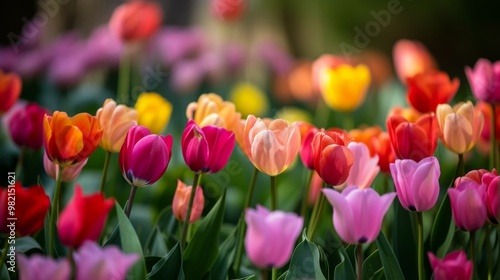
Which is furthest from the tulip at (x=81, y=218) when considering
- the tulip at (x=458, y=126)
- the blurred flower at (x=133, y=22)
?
the blurred flower at (x=133, y=22)

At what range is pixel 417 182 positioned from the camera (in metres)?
0.78

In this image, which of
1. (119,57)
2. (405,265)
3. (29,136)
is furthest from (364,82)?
(119,57)

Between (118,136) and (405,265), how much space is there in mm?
398

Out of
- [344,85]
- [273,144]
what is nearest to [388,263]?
[273,144]

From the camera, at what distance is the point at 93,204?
64cm

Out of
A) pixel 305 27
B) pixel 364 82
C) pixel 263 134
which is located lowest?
pixel 305 27

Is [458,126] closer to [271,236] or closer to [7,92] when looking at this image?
[271,236]

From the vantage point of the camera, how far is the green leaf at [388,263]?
78cm

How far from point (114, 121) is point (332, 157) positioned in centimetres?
28

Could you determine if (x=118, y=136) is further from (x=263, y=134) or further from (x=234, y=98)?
(x=234, y=98)

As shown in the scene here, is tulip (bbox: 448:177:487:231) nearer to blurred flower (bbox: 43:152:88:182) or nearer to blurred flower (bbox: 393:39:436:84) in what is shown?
blurred flower (bbox: 43:152:88:182)

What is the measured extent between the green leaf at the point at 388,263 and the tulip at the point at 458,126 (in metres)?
0.20

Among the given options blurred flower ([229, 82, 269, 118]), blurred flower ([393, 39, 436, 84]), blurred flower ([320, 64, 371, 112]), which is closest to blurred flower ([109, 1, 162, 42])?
blurred flower ([229, 82, 269, 118])

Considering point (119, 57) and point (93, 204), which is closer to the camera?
point (93, 204)
